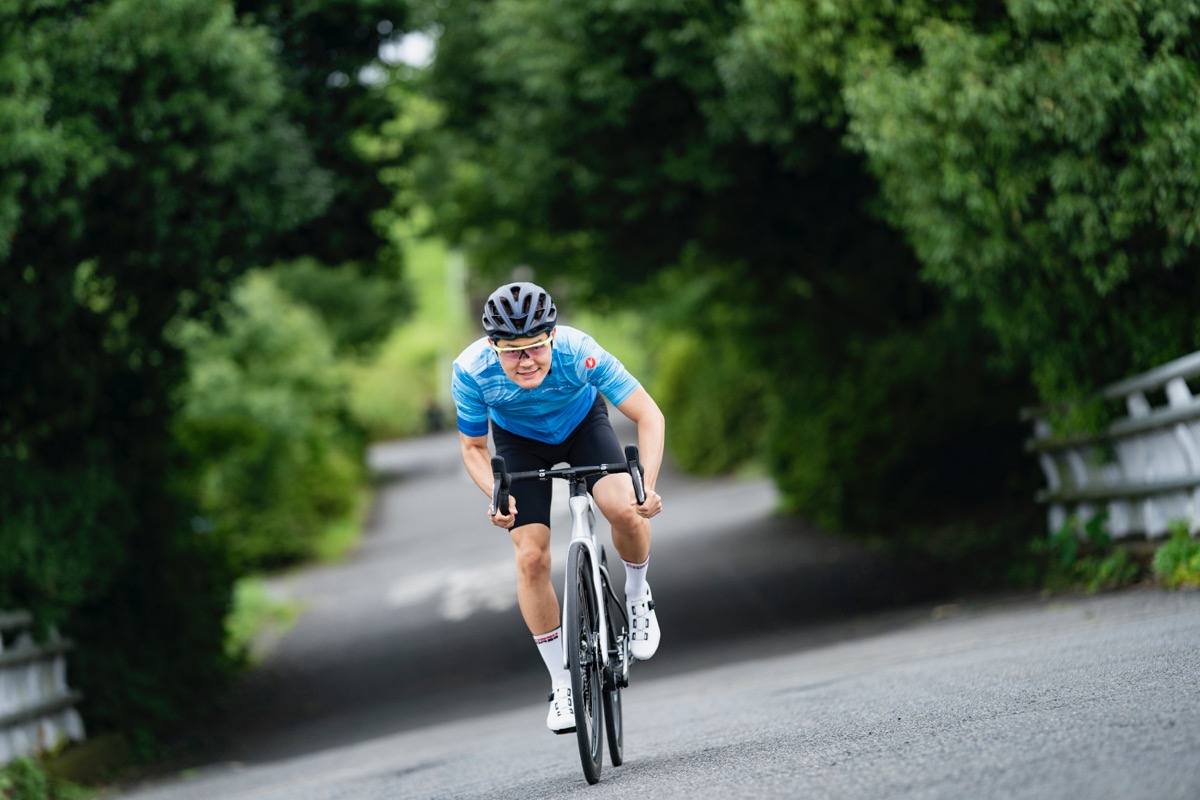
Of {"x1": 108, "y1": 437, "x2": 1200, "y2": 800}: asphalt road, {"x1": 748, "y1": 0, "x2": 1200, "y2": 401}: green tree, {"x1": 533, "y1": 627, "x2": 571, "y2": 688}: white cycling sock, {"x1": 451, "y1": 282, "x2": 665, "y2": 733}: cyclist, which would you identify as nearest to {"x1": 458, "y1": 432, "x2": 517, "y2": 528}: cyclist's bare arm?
{"x1": 451, "y1": 282, "x2": 665, "y2": 733}: cyclist

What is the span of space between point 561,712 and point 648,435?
1225mm

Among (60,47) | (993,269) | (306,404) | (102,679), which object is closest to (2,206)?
(60,47)

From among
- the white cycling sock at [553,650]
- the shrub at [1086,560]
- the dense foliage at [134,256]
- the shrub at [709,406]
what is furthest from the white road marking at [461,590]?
the white cycling sock at [553,650]

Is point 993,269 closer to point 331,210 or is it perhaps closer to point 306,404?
point 331,210

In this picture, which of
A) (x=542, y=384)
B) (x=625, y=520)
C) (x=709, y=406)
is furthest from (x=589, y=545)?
(x=709, y=406)

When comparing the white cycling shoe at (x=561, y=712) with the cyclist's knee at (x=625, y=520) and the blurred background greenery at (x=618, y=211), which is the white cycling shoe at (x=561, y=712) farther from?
the blurred background greenery at (x=618, y=211)

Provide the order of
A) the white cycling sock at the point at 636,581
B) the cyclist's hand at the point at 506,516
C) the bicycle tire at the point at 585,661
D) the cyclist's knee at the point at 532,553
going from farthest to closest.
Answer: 1. the white cycling sock at the point at 636,581
2. the cyclist's knee at the point at 532,553
3. the cyclist's hand at the point at 506,516
4. the bicycle tire at the point at 585,661

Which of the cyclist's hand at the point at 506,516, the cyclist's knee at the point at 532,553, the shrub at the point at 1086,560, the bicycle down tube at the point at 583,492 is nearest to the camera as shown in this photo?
the bicycle down tube at the point at 583,492

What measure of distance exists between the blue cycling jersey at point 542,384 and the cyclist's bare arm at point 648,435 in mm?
52

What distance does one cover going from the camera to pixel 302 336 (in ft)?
108

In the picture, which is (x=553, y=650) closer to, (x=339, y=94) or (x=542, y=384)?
(x=542, y=384)

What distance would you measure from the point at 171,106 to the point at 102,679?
4584 millimetres

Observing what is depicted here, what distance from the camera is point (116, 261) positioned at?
38.1 ft

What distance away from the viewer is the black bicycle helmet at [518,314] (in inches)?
245
